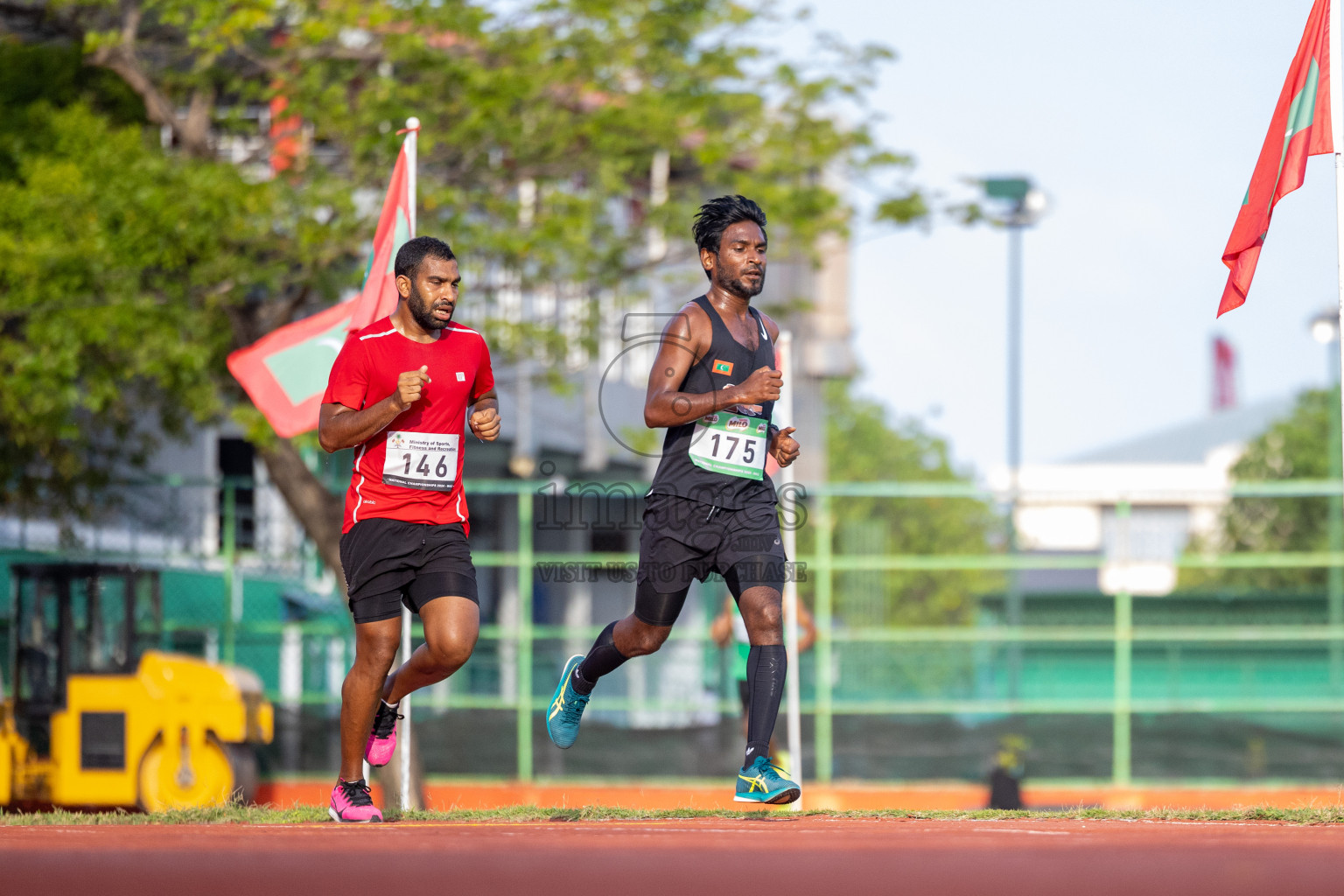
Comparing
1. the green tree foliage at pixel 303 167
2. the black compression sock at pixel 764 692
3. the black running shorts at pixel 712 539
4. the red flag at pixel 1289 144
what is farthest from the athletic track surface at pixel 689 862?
the green tree foliage at pixel 303 167

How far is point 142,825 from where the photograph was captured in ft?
20.7

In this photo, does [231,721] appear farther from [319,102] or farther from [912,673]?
[912,673]

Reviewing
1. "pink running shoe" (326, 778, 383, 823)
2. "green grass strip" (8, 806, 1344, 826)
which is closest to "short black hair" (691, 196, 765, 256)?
"green grass strip" (8, 806, 1344, 826)

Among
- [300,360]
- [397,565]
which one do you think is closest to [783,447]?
[397,565]

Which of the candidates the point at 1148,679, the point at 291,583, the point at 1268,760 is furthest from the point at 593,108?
the point at 1148,679

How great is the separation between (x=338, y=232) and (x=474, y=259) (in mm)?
1725

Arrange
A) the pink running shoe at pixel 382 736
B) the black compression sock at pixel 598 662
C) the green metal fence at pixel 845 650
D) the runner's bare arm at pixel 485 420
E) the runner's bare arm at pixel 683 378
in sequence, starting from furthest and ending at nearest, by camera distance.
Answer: the green metal fence at pixel 845 650 → the pink running shoe at pixel 382 736 → the black compression sock at pixel 598 662 → the runner's bare arm at pixel 485 420 → the runner's bare arm at pixel 683 378

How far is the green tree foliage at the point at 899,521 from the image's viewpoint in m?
29.0

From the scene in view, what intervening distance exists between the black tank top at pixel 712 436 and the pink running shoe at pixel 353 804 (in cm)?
164

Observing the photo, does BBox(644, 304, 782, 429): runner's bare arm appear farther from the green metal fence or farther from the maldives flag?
the green metal fence

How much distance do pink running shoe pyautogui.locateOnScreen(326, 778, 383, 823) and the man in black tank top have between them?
1276mm

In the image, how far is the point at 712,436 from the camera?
20.1ft

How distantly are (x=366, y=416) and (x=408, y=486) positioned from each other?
36 centimetres

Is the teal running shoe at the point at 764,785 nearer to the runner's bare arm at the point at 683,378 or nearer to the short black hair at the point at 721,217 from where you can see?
the runner's bare arm at the point at 683,378
